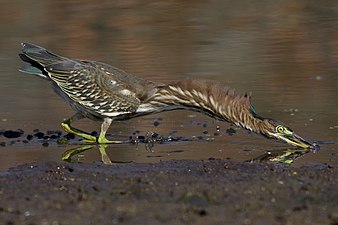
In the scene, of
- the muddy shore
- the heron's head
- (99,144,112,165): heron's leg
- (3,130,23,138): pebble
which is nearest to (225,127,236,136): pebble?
the heron's head

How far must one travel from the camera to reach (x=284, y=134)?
11.5m

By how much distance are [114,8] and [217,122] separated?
1203cm

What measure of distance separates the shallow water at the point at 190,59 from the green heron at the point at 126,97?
33 centimetres

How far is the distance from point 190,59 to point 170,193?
9.59 meters

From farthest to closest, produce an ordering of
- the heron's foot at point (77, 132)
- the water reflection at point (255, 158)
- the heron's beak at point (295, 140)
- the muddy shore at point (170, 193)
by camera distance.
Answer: the heron's foot at point (77, 132) < the heron's beak at point (295, 140) < the water reflection at point (255, 158) < the muddy shore at point (170, 193)

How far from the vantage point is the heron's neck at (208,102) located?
38.6 ft

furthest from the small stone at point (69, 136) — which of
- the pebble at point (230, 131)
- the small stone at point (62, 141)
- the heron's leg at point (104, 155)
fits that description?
the pebble at point (230, 131)

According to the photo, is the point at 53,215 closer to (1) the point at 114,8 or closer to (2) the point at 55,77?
(2) the point at 55,77

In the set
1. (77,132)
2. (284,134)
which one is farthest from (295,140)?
(77,132)

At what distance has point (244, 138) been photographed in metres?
12.4

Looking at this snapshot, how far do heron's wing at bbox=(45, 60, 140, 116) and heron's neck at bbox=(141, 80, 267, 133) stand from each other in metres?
0.25

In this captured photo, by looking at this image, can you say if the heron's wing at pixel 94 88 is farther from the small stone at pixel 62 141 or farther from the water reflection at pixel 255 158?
the water reflection at pixel 255 158

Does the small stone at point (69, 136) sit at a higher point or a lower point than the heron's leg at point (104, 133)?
lower

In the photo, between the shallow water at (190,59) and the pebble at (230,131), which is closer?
the shallow water at (190,59)
